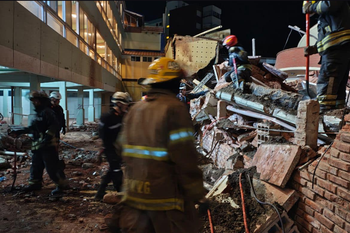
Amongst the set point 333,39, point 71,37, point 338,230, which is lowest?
point 338,230

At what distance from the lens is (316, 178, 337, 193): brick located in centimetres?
249

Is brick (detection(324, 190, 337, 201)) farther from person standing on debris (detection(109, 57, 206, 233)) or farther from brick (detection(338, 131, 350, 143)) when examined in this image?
person standing on debris (detection(109, 57, 206, 233))

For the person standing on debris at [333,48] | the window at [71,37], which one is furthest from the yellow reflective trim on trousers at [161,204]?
the window at [71,37]

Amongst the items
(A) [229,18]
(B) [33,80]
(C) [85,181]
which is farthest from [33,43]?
(A) [229,18]

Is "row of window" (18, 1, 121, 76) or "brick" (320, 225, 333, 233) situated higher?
"row of window" (18, 1, 121, 76)

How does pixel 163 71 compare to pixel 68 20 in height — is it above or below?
below

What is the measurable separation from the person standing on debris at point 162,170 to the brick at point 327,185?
1.90 metres

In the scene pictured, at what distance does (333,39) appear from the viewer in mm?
3518

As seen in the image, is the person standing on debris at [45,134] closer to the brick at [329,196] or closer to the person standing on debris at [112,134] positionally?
the person standing on debris at [112,134]

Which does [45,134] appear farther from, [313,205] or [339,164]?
[339,164]

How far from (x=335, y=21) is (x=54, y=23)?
22.6ft

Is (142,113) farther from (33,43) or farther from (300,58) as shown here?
(300,58)

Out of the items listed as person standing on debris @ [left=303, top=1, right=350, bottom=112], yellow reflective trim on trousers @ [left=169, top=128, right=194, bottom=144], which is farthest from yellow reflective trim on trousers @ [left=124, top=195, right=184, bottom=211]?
person standing on debris @ [left=303, top=1, right=350, bottom=112]

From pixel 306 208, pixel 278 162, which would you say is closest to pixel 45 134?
pixel 278 162
